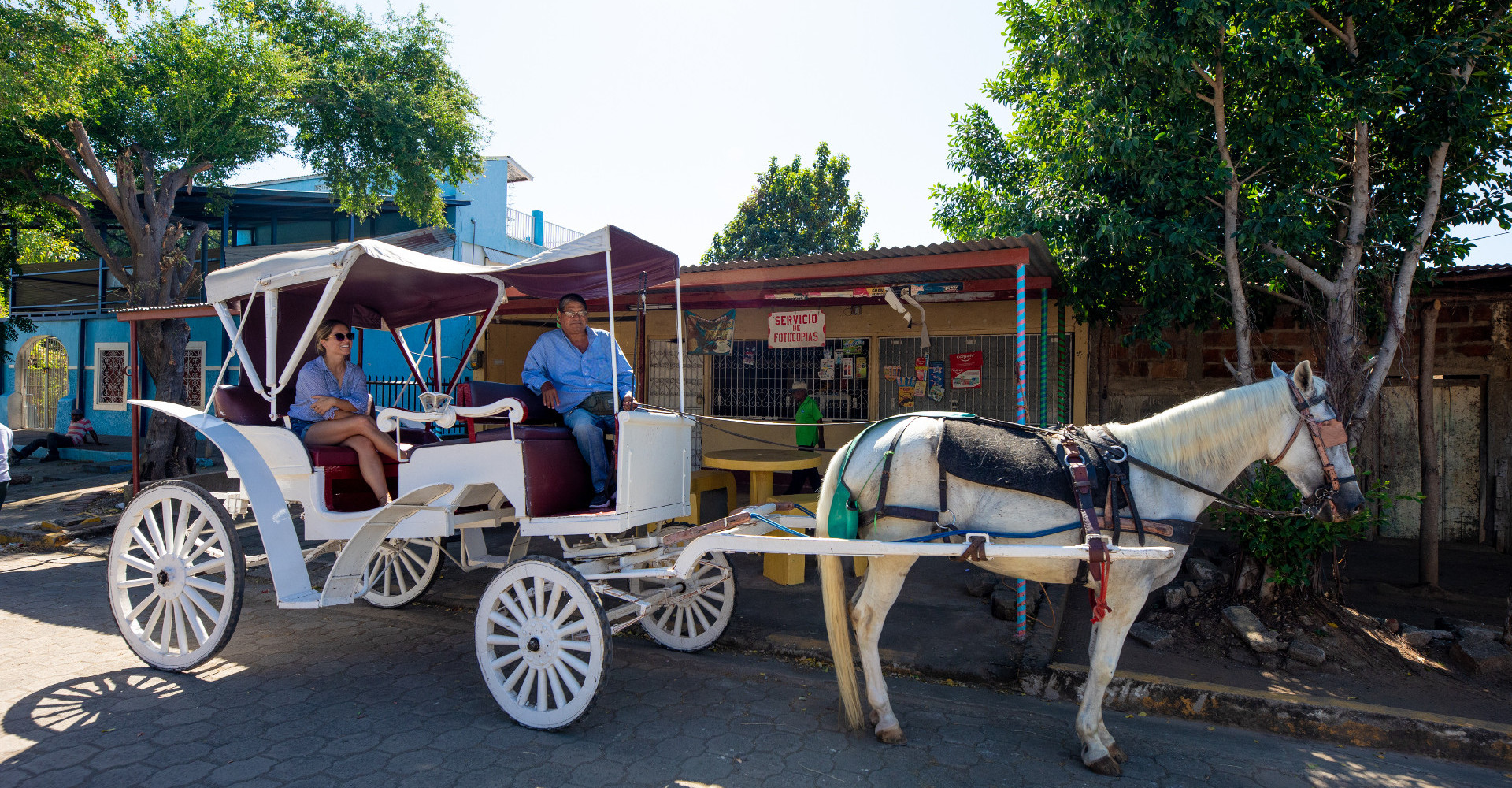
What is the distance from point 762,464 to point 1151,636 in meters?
2.89

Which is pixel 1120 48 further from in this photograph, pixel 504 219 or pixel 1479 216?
pixel 504 219

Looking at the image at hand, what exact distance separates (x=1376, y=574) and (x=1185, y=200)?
3.56 m

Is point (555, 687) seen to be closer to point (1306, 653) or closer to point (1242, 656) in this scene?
point (1242, 656)

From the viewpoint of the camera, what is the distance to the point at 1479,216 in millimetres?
5223

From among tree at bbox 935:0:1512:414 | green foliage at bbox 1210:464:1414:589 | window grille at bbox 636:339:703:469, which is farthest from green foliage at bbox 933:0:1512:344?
window grille at bbox 636:339:703:469

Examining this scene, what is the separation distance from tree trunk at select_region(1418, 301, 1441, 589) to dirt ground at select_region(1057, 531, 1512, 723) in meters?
0.19

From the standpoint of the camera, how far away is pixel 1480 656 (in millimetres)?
4258

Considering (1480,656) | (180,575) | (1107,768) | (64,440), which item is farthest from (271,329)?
(64,440)

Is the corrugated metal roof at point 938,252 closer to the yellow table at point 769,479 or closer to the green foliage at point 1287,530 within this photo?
the yellow table at point 769,479

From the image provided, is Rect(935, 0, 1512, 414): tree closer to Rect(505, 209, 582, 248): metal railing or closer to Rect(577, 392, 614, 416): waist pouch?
Rect(577, 392, 614, 416): waist pouch

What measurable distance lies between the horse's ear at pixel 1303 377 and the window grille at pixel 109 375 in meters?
19.4

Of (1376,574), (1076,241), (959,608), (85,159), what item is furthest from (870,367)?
(85,159)

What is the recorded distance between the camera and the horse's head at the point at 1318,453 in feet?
11.1

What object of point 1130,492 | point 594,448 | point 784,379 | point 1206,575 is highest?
point 784,379
